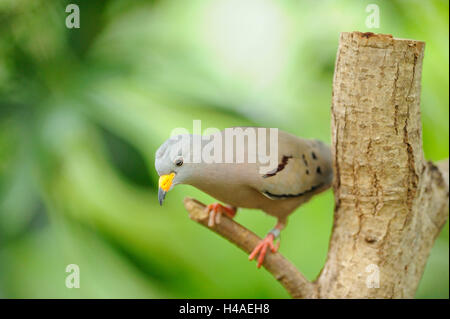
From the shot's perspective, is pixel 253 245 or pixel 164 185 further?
pixel 253 245

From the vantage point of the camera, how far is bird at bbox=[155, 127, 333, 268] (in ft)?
4.52

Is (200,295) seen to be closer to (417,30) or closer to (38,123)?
(38,123)

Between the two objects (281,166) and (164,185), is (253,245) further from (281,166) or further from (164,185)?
(164,185)

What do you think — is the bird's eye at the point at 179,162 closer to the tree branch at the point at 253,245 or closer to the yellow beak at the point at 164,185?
the yellow beak at the point at 164,185

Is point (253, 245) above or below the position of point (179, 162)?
below

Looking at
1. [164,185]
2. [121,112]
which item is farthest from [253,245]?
[121,112]

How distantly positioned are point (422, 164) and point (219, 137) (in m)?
0.60

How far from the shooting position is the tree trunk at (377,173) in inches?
53.2

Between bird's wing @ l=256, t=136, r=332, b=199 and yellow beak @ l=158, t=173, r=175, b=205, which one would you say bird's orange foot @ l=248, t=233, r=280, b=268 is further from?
yellow beak @ l=158, t=173, r=175, b=205

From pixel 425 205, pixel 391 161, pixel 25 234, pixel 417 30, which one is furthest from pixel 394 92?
pixel 25 234

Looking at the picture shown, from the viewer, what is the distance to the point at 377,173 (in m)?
1.43

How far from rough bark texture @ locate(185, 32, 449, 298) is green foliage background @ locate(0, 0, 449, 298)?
0.34 metres

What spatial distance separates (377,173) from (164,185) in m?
0.59
